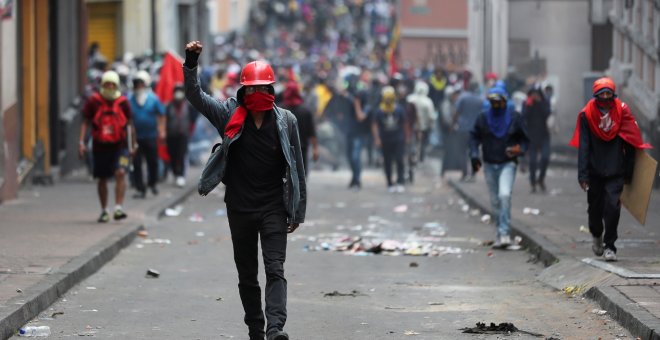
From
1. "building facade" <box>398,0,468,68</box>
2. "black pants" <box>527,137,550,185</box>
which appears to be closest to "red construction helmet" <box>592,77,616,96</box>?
"black pants" <box>527,137,550,185</box>

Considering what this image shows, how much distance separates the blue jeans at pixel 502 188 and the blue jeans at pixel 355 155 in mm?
9948

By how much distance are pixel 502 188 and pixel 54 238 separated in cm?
463

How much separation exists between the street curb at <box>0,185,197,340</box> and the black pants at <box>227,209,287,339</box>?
1.62m

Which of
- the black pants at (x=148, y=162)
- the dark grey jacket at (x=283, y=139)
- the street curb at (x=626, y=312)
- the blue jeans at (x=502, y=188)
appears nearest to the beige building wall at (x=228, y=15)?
the black pants at (x=148, y=162)

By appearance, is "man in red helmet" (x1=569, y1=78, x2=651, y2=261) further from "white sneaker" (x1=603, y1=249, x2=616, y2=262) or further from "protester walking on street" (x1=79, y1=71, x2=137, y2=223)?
"protester walking on street" (x1=79, y1=71, x2=137, y2=223)

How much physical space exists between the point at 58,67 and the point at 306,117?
263 inches

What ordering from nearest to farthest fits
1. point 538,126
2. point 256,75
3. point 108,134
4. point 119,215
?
point 256,75 → point 108,134 → point 119,215 → point 538,126

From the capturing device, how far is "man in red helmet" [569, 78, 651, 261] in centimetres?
1371

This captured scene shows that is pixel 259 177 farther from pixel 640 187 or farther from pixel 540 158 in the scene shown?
pixel 540 158

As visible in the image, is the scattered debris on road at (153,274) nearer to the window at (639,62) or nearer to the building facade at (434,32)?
the window at (639,62)

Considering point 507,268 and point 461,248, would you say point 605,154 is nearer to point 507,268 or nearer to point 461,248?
point 507,268

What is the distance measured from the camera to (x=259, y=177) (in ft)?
31.7

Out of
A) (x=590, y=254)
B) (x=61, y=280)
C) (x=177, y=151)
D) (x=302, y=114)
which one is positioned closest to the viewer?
(x=61, y=280)

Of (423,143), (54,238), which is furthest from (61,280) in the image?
(423,143)
